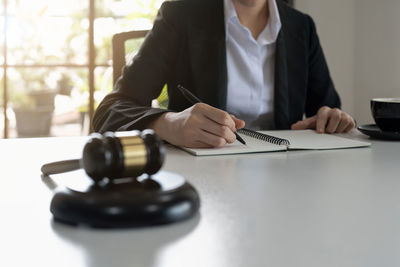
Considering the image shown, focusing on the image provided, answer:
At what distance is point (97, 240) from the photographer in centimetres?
52

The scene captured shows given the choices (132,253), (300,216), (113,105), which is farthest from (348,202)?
(113,105)

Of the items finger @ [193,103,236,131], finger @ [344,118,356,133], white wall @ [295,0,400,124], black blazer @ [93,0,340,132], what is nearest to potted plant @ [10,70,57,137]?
white wall @ [295,0,400,124]

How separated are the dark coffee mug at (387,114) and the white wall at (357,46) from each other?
1980 mm

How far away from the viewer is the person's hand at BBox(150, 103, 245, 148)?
1.08 metres

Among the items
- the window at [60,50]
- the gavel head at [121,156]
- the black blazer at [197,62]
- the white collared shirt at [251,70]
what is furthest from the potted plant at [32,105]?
the gavel head at [121,156]

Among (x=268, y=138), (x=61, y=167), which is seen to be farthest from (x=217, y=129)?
(x=61, y=167)

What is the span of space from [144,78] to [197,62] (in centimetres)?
18

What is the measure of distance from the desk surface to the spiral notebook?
0.11 metres

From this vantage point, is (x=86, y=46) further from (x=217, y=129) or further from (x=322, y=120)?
(x=217, y=129)

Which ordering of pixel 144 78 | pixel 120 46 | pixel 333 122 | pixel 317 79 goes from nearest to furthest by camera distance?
pixel 333 122
pixel 144 78
pixel 317 79
pixel 120 46

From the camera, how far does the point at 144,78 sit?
1540mm

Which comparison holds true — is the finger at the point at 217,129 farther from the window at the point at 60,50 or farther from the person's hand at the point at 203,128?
the window at the point at 60,50

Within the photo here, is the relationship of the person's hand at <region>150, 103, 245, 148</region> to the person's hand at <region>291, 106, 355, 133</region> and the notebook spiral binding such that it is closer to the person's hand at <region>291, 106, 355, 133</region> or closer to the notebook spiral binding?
the notebook spiral binding

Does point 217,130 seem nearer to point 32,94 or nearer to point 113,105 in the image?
point 113,105
